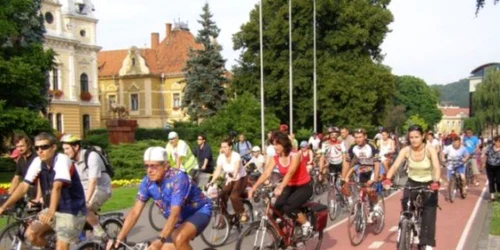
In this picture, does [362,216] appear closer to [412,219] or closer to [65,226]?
[412,219]

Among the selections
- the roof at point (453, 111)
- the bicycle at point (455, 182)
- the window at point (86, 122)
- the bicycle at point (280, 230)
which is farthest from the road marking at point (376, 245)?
the roof at point (453, 111)

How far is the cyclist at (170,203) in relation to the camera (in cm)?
555

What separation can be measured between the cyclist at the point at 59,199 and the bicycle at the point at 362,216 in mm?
4753

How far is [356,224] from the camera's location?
10008mm

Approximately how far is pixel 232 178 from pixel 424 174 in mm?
3621

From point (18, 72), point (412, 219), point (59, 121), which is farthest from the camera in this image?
point (59, 121)

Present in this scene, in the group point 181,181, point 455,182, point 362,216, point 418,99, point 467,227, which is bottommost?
point 467,227

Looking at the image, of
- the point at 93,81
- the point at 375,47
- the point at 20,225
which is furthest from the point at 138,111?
the point at 20,225

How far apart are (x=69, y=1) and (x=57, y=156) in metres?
55.6

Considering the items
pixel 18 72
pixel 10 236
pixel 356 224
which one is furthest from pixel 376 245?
pixel 18 72

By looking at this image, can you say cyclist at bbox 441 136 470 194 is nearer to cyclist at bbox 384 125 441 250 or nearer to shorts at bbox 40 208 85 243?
cyclist at bbox 384 125 441 250

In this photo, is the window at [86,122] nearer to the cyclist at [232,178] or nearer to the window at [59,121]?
the window at [59,121]

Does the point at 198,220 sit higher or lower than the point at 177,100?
lower

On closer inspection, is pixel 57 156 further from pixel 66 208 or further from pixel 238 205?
pixel 238 205
